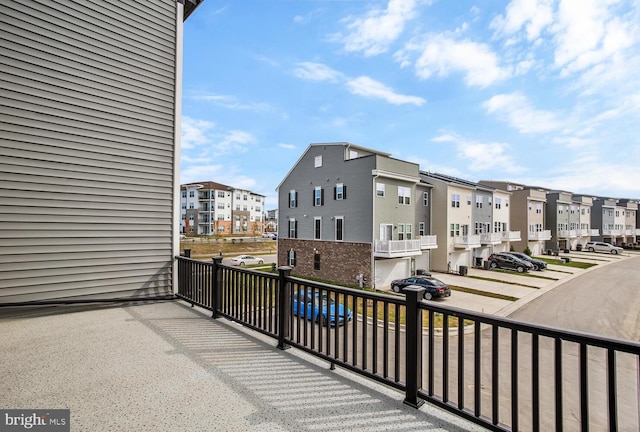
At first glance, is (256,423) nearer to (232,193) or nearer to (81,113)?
(81,113)

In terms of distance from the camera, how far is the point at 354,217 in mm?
18938

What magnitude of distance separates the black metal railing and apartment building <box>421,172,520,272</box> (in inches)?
537

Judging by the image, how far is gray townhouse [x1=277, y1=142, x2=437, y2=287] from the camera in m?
18.1

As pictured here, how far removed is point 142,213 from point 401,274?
16287 mm

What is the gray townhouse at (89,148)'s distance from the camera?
4.81m

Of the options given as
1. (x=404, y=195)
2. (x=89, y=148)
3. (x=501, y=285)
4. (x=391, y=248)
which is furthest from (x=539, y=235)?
(x=89, y=148)

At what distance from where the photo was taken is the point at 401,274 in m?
19.3

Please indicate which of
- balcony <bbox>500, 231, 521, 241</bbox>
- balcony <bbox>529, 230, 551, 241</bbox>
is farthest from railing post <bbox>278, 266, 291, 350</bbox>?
balcony <bbox>529, 230, 551, 241</bbox>

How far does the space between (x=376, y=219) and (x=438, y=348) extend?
369 inches

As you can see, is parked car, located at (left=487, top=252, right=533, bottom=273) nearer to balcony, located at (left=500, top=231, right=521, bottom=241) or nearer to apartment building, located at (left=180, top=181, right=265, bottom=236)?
balcony, located at (left=500, top=231, right=521, bottom=241)

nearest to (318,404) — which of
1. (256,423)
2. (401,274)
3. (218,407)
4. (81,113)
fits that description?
(256,423)

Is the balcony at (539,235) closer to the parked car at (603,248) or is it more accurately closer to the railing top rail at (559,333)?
the parked car at (603,248)

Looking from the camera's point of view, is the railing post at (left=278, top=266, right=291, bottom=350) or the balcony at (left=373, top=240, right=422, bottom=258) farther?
the balcony at (left=373, top=240, right=422, bottom=258)

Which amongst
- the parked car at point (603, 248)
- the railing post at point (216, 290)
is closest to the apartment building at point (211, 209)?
the railing post at point (216, 290)
